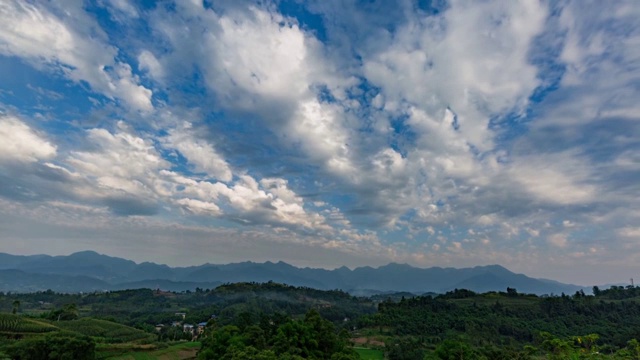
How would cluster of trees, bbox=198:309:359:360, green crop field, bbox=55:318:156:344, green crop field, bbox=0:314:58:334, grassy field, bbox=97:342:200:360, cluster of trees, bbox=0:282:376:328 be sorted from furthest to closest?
cluster of trees, bbox=0:282:376:328 < green crop field, bbox=55:318:156:344 < green crop field, bbox=0:314:58:334 < grassy field, bbox=97:342:200:360 < cluster of trees, bbox=198:309:359:360

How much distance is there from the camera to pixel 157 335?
7919cm

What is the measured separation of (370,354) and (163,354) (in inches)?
1472

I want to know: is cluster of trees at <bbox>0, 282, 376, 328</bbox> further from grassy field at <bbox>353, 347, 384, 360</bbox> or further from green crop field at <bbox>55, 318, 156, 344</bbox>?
grassy field at <bbox>353, 347, 384, 360</bbox>

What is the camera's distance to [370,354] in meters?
68.2

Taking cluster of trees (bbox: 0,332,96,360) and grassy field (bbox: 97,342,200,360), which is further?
grassy field (bbox: 97,342,200,360)

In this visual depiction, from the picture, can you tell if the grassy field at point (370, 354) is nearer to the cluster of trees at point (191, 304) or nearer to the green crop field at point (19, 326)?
the cluster of trees at point (191, 304)

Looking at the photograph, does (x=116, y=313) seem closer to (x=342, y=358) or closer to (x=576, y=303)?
(x=342, y=358)

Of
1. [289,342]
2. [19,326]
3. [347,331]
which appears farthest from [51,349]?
[347,331]

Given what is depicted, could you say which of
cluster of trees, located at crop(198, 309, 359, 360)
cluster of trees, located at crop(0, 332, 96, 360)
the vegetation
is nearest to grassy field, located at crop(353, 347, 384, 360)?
the vegetation

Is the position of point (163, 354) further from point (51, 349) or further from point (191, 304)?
point (191, 304)

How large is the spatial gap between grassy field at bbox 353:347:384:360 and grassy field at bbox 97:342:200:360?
30111 millimetres

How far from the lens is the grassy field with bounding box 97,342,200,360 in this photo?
56219mm

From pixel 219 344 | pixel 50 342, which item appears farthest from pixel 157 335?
pixel 219 344

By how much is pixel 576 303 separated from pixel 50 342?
124 metres
